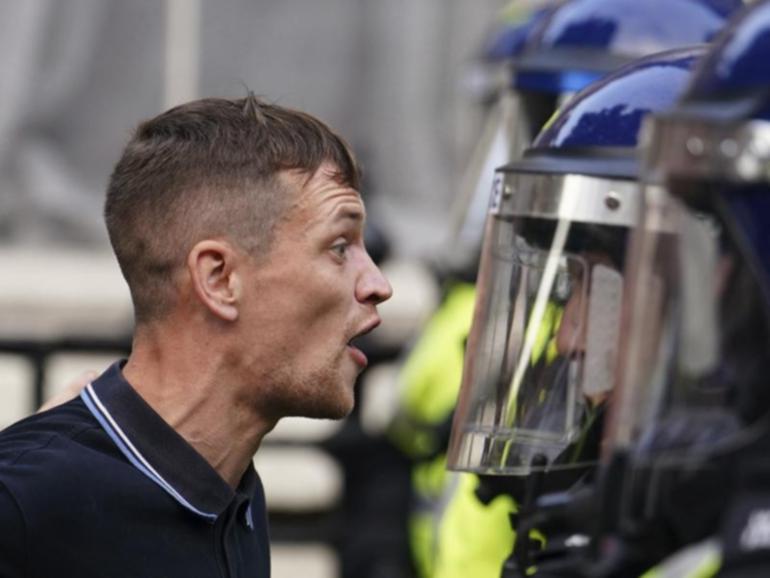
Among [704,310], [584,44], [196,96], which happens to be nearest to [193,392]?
[704,310]

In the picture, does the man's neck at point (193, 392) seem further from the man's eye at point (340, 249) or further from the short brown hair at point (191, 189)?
the man's eye at point (340, 249)

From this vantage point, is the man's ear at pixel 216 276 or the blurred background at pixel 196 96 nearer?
the man's ear at pixel 216 276

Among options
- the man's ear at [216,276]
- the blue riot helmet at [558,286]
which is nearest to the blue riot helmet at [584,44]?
the blue riot helmet at [558,286]

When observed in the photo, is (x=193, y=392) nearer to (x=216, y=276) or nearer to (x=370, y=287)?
(x=216, y=276)

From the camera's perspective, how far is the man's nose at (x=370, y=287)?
9.87 ft

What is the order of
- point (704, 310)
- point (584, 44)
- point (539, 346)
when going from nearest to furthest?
point (704, 310), point (539, 346), point (584, 44)

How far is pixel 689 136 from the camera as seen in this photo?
221cm

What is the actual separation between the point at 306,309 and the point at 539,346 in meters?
0.32

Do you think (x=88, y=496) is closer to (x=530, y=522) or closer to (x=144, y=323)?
(x=144, y=323)

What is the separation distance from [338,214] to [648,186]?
2.46 ft

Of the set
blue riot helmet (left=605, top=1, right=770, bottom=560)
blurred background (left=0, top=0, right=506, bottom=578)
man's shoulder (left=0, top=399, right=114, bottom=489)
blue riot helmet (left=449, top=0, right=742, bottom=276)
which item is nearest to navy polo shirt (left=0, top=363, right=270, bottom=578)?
man's shoulder (left=0, top=399, right=114, bottom=489)

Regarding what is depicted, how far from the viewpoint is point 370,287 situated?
3012 mm

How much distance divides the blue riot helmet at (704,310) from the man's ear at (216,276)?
75 cm

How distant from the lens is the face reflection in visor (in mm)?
2982
